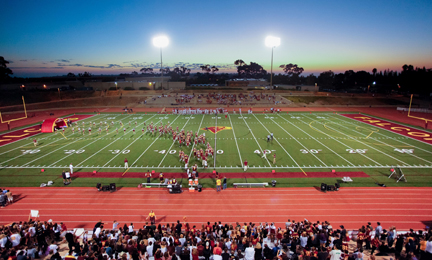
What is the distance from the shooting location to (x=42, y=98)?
54.5 meters

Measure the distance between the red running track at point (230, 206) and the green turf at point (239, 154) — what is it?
128cm

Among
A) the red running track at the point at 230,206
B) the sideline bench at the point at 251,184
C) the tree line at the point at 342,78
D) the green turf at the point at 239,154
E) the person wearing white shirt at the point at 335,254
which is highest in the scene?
the tree line at the point at 342,78

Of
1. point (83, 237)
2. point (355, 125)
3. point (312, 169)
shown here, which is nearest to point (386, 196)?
point (312, 169)

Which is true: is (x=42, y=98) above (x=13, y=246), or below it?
above

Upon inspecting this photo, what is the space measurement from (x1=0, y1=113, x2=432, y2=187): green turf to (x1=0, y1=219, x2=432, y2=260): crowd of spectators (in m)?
6.27

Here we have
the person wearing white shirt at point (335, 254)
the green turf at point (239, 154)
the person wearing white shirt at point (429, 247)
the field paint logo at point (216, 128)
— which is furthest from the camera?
the field paint logo at point (216, 128)

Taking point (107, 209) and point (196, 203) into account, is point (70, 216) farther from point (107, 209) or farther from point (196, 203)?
point (196, 203)

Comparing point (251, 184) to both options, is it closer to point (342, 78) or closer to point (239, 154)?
point (239, 154)

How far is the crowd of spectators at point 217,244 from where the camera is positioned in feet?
24.9

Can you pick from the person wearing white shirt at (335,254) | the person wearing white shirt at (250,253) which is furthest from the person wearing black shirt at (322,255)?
the person wearing white shirt at (250,253)

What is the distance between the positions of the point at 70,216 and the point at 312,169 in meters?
16.7

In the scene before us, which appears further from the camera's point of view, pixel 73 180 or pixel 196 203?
pixel 73 180

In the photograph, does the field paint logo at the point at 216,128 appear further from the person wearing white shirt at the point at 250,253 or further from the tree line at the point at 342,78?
the tree line at the point at 342,78

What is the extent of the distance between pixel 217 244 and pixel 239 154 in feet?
43.4
